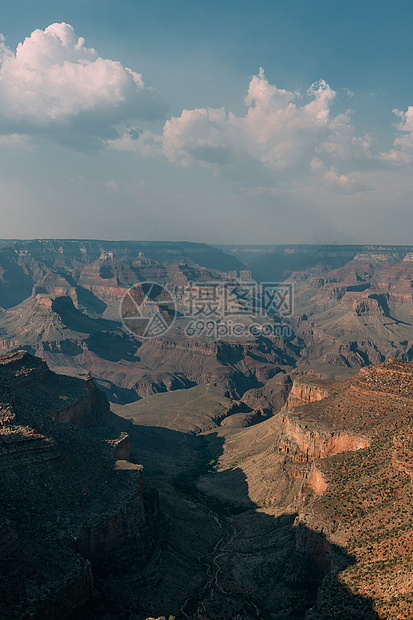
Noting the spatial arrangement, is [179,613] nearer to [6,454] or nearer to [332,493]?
[332,493]

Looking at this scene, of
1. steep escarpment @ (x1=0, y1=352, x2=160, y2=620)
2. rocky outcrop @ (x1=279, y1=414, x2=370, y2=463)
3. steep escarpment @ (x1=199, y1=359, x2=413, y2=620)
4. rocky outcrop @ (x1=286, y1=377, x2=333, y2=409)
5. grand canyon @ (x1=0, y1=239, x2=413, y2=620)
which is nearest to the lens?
steep escarpment @ (x1=0, y1=352, x2=160, y2=620)

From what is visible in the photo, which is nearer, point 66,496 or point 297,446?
point 66,496

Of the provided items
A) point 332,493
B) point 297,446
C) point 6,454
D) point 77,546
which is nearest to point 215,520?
point 297,446

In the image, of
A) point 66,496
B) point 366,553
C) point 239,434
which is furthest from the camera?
point 239,434

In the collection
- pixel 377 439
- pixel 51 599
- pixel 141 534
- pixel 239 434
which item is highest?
pixel 377 439

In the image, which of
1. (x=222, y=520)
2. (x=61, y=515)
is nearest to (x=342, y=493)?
(x=222, y=520)

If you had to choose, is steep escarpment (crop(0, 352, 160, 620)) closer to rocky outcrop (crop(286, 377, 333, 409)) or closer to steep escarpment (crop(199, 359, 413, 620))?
steep escarpment (crop(199, 359, 413, 620))

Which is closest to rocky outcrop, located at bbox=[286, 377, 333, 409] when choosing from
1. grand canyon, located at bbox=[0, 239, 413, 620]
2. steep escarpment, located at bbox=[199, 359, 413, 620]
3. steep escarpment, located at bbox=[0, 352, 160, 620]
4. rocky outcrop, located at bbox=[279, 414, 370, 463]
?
grand canyon, located at bbox=[0, 239, 413, 620]

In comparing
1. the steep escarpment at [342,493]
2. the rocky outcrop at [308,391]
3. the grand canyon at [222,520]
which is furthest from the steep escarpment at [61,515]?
the rocky outcrop at [308,391]

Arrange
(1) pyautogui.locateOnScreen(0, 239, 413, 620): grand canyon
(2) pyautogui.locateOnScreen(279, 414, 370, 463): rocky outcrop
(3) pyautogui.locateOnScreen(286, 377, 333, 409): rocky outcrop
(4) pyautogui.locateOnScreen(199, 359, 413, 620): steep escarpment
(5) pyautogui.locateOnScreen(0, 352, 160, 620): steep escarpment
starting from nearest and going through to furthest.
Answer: (5) pyautogui.locateOnScreen(0, 352, 160, 620): steep escarpment
(4) pyautogui.locateOnScreen(199, 359, 413, 620): steep escarpment
(1) pyautogui.locateOnScreen(0, 239, 413, 620): grand canyon
(2) pyautogui.locateOnScreen(279, 414, 370, 463): rocky outcrop
(3) pyautogui.locateOnScreen(286, 377, 333, 409): rocky outcrop
